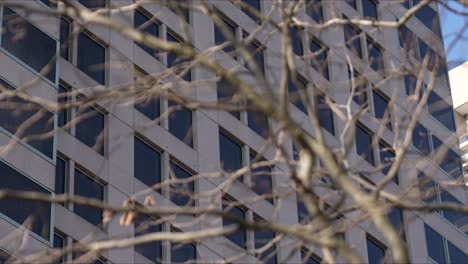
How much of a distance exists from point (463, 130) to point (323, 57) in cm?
2736

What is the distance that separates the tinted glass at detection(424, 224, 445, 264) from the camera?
43719mm

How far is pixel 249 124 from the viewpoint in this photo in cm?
3897

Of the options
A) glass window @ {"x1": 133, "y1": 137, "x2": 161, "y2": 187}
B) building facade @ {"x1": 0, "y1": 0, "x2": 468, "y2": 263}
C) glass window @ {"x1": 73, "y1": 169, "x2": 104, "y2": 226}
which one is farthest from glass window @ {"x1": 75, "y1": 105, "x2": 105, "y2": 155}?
glass window @ {"x1": 133, "y1": 137, "x2": 161, "y2": 187}

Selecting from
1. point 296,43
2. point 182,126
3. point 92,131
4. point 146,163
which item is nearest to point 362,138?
point 296,43

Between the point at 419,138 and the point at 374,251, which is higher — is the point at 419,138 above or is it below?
above

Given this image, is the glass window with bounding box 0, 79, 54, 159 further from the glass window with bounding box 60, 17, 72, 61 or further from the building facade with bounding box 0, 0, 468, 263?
the glass window with bounding box 60, 17, 72, 61

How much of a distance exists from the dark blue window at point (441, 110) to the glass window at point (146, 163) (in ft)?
44.3

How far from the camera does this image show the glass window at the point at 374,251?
4081cm

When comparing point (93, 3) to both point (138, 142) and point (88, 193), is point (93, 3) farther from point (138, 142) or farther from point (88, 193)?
point (88, 193)

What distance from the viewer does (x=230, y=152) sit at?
38.1 meters

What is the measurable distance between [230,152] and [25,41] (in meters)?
7.66

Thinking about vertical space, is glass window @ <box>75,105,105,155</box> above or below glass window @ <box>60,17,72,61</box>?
below

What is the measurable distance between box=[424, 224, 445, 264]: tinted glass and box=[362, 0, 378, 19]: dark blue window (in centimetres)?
679

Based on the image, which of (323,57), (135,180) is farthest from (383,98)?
(135,180)
